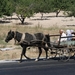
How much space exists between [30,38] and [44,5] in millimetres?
59590

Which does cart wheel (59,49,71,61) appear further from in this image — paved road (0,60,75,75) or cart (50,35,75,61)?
paved road (0,60,75,75)

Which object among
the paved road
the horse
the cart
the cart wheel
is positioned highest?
the horse

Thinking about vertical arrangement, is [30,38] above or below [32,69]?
above

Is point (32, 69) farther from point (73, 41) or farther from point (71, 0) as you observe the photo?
point (71, 0)

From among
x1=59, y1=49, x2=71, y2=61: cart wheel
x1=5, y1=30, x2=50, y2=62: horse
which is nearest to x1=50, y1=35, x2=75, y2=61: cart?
x1=59, y1=49, x2=71, y2=61: cart wheel

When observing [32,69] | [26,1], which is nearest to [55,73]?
[32,69]

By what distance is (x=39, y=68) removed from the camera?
14477 millimetres

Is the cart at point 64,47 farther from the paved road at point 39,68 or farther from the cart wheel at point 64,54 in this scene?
the paved road at point 39,68

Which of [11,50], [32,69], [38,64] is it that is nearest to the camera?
[32,69]

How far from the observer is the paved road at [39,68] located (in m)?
13.5

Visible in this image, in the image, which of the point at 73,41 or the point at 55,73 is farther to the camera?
the point at 73,41

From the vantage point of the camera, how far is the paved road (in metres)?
13.5

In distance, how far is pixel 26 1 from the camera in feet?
244

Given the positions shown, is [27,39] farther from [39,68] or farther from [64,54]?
[39,68]
